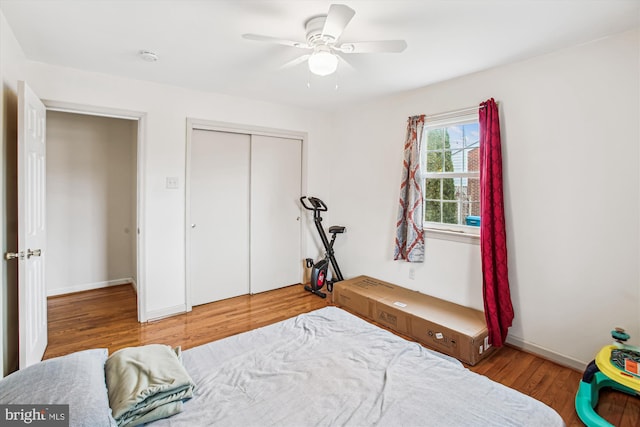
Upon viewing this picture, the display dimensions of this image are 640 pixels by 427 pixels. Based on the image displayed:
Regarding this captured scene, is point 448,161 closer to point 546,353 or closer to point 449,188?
point 449,188

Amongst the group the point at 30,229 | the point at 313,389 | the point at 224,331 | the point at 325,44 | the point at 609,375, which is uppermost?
the point at 325,44

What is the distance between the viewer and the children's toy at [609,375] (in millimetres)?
1722

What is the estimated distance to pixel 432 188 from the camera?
131 inches

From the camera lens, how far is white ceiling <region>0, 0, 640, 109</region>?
5.90 ft

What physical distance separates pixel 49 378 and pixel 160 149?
8.25ft

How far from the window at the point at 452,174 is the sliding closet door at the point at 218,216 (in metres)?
2.15

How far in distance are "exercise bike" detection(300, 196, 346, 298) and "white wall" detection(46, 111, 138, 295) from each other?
2.41 meters

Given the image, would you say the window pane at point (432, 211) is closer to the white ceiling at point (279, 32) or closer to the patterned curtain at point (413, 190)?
the patterned curtain at point (413, 190)

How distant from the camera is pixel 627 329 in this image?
2117 millimetres

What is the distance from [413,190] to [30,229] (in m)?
3.15

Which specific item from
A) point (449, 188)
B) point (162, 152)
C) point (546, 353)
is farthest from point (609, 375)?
point (162, 152)

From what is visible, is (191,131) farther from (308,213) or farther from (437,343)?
(437,343)

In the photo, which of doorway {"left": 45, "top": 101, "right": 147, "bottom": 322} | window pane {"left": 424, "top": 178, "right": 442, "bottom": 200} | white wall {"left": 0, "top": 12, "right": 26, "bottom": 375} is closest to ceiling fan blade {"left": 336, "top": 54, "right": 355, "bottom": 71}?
window pane {"left": 424, "top": 178, "right": 442, "bottom": 200}

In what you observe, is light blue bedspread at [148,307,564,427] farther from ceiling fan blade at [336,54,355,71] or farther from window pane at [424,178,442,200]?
ceiling fan blade at [336,54,355,71]
